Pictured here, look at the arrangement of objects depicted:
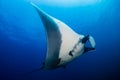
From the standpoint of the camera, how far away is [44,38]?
10.9 metres

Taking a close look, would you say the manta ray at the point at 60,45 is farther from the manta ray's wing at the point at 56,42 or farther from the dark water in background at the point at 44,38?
the dark water in background at the point at 44,38

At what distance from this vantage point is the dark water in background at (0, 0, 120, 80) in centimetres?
839

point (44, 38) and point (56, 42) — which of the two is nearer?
point (56, 42)

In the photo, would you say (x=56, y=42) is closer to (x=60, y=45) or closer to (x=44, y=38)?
(x=60, y=45)

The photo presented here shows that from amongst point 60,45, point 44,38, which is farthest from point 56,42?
point 44,38

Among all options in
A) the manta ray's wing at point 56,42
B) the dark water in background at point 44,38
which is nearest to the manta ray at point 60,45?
the manta ray's wing at point 56,42

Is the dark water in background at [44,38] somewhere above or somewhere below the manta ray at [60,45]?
above

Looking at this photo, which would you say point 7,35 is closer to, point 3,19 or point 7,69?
point 3,19

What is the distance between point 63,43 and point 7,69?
10.3 m

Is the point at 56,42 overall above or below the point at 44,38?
below

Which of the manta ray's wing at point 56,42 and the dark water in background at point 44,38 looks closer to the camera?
the manta ray's wing at point 56,42

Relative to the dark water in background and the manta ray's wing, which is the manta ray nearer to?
the manta ray's wing

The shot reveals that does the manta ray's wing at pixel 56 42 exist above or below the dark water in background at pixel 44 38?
below

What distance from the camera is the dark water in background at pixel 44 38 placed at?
27.5ft
